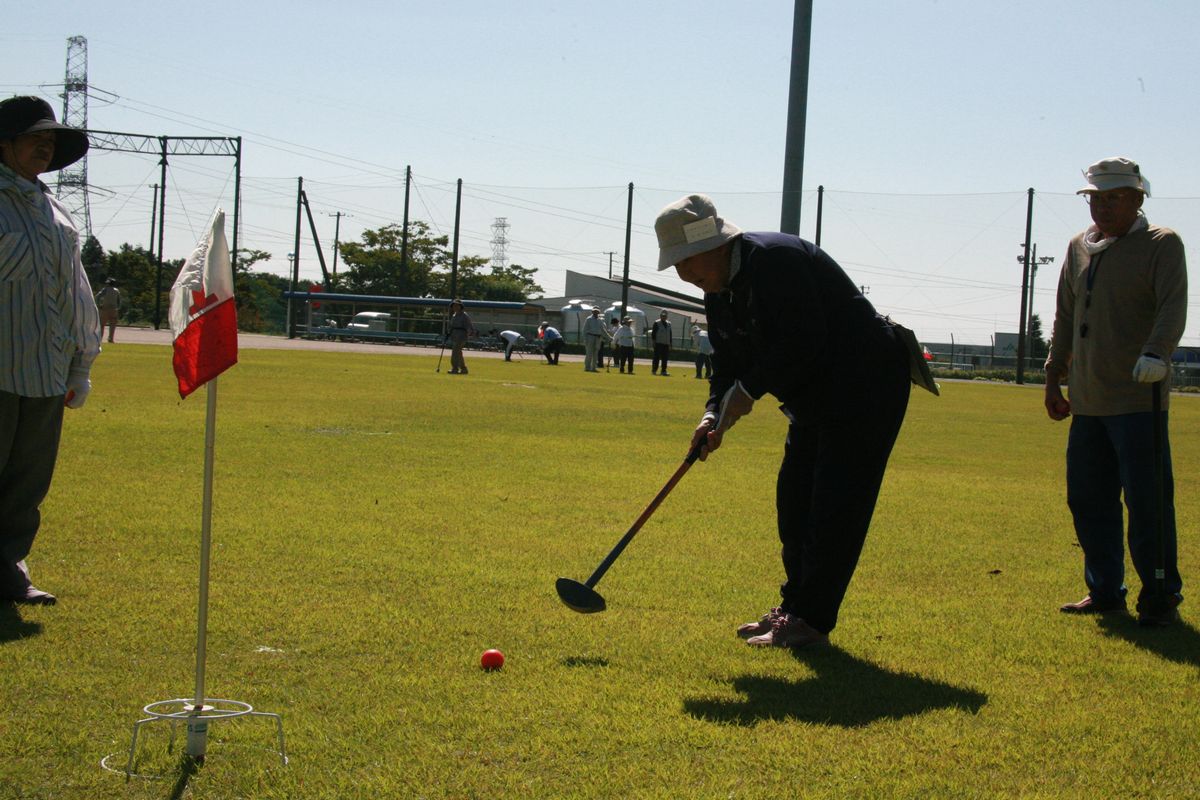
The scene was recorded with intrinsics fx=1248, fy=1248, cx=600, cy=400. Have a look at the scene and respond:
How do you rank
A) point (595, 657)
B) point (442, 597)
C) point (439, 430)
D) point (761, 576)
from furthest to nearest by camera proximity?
point (439, 430), point (761, 576), point (442, 597), point (595, 657)

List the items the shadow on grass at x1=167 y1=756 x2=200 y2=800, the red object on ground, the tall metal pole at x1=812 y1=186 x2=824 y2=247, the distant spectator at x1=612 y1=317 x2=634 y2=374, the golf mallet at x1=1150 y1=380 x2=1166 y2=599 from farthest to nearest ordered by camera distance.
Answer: the tall metal pole at x1=812 y1=186 x2=824 y2=247 → the distant spectator at x1=612 y1=317 x2=634 y2=374 → the golf mallet at x1=1150 y1=380 x2=1166 y2=599 → the red object on ground → the shadow on grass at x1=167 y1=756 x2=200 y2=800

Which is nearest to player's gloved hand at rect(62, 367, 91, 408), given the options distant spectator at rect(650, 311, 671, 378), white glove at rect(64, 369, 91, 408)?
white glove at rect(64, 369, 91, 408)

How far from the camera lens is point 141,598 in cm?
508

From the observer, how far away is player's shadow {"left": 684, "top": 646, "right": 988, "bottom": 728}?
392 cm

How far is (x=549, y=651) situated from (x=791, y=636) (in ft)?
3.11

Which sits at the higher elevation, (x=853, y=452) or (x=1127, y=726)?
(x=853, y=452)

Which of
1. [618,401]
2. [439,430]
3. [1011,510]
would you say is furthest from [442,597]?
[618,401]

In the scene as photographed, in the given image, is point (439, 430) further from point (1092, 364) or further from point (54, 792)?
point (54, 792)

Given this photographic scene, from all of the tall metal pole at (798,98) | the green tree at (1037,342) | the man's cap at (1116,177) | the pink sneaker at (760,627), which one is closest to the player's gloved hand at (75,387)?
the pink sneaker at (760,627)

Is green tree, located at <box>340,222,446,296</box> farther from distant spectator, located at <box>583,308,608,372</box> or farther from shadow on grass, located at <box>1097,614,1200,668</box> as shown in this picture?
shadow on grass, located at <box>1097,614,1200,668</box>

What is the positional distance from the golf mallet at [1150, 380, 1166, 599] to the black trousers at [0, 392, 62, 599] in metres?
4.62

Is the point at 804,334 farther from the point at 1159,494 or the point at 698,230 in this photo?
the point at 1159,494

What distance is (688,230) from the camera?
15.0 ft

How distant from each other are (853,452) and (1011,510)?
15.3 ft
